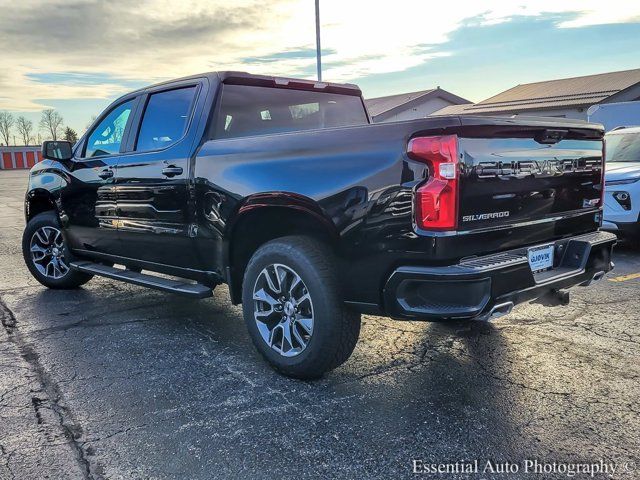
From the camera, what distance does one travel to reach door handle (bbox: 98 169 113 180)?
4.84m

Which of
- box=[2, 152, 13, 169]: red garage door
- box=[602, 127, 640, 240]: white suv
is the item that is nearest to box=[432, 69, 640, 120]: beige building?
box=[602, 127, 640, 240]: white suv

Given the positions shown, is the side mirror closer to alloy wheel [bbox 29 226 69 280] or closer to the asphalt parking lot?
alloy wheel [bbox 29 226 69 280]

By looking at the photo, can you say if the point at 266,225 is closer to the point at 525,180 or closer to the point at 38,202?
the point at 525,180

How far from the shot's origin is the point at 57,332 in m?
4.54

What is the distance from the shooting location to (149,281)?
447cm

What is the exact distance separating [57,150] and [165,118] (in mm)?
1564

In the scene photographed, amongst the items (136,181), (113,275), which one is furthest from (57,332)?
(136,181)

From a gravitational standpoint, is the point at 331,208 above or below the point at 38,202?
above

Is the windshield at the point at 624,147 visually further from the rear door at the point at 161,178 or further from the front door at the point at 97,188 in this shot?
the front door at the point at 97,188

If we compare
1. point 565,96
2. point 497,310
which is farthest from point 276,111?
point 565,96

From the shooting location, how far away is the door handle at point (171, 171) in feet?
13.5

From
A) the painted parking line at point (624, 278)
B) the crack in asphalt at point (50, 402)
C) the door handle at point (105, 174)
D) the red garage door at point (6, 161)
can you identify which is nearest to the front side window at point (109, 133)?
the door handle at point (105, 174)

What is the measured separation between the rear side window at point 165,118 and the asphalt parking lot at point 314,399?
5.02ft

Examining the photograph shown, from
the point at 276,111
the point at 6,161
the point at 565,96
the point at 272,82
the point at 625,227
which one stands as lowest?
the point at 625,227
